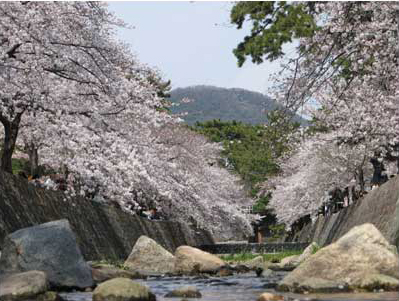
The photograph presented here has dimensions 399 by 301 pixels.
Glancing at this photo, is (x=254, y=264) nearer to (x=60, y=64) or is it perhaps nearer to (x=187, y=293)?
(x=60, y=64)

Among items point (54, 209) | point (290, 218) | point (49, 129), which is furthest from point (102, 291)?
point (290, 218)

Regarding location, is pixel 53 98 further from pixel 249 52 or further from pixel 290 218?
pixel 290 218

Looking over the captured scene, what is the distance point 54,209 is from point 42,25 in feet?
22.9

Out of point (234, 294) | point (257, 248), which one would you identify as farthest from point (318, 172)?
point (234, 294)

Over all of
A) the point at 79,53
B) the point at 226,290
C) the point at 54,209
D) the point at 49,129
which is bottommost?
the point at 226,290

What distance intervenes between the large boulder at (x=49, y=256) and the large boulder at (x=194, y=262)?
238 inches

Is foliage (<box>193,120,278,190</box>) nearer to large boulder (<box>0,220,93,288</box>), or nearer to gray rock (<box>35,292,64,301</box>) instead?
large boulder (<box>0,220,93,288</box>)

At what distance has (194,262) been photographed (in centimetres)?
1764

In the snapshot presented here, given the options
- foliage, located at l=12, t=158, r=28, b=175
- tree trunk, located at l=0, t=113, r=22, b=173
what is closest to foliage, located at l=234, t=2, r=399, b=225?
tree trunk, located at l=0, t=113, r=22, b=173

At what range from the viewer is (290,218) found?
50.2 m

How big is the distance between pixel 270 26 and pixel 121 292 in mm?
4704

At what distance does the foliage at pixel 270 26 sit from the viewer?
1015 cm

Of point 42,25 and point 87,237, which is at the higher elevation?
point 42,25

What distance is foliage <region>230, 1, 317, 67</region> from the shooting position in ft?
33.3
